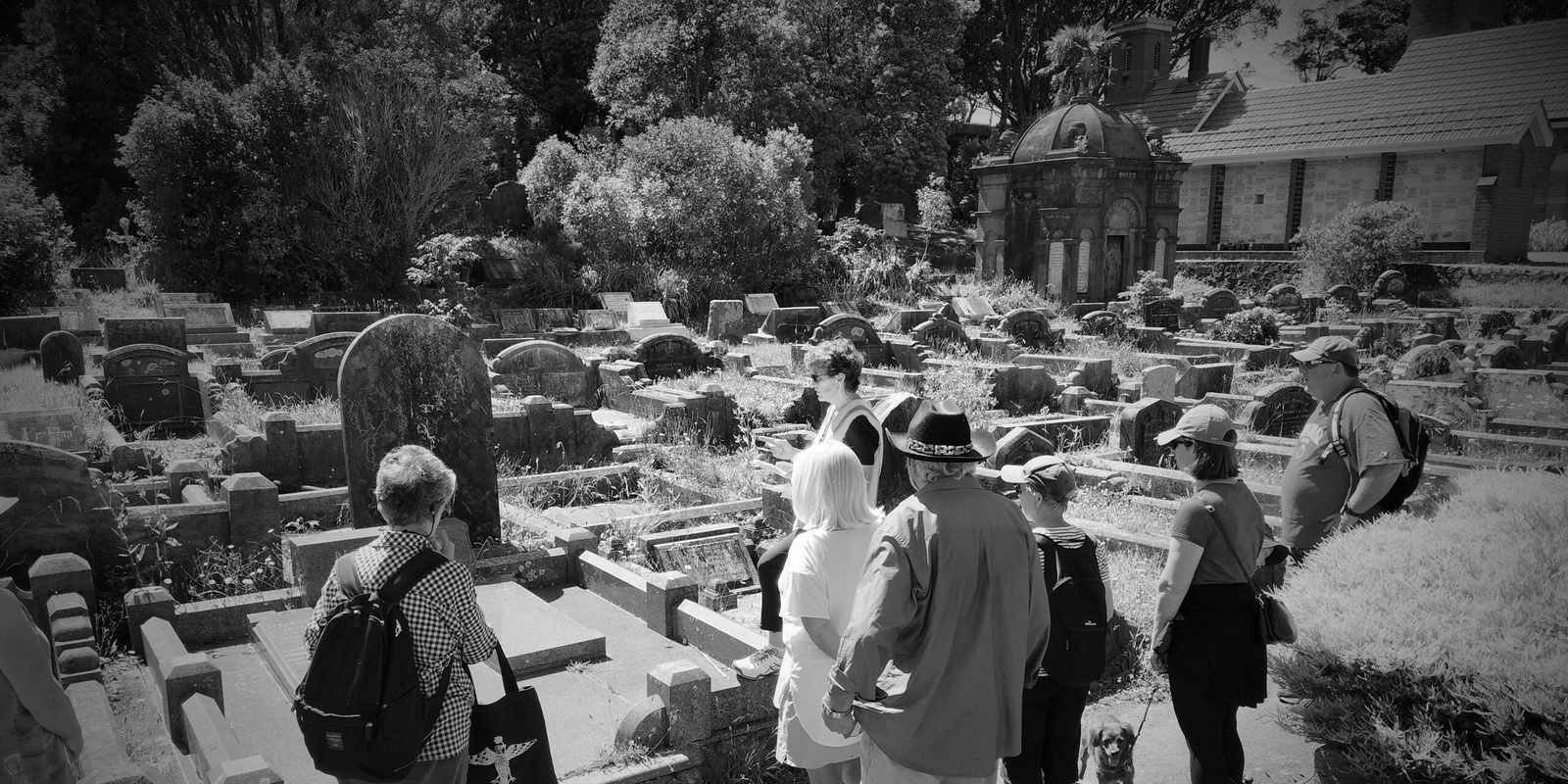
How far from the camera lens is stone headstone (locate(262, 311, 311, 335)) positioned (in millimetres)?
15875

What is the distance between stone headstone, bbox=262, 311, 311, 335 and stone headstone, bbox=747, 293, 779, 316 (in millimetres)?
9418

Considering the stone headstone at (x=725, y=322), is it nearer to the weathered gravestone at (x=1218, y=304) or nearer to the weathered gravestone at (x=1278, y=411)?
the weathered gravestone at (x=1218, y=304)

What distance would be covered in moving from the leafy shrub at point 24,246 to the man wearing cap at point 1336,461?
2111 centimetres

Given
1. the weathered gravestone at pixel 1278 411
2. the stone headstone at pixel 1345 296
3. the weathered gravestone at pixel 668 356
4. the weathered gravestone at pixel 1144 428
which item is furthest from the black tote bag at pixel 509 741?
the stone headstone at pixel 1345 296

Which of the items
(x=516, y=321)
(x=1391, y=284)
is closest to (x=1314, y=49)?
(x=1391, y=284)

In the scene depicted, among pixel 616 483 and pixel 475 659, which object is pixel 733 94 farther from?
pixel 475 659

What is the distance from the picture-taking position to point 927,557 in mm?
2721

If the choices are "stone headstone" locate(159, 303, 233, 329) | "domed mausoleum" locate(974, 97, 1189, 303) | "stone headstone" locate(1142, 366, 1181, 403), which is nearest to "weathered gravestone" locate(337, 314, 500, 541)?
"stone headstone" locate(1142, 366, 1181, 403)

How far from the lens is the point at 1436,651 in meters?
3.80

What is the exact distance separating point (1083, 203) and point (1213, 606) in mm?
22112

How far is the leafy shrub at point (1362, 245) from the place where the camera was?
24.6 metres

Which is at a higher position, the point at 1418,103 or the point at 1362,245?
the point at 1418,103

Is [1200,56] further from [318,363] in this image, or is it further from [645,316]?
[318,363]

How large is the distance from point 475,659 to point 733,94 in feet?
90.3
